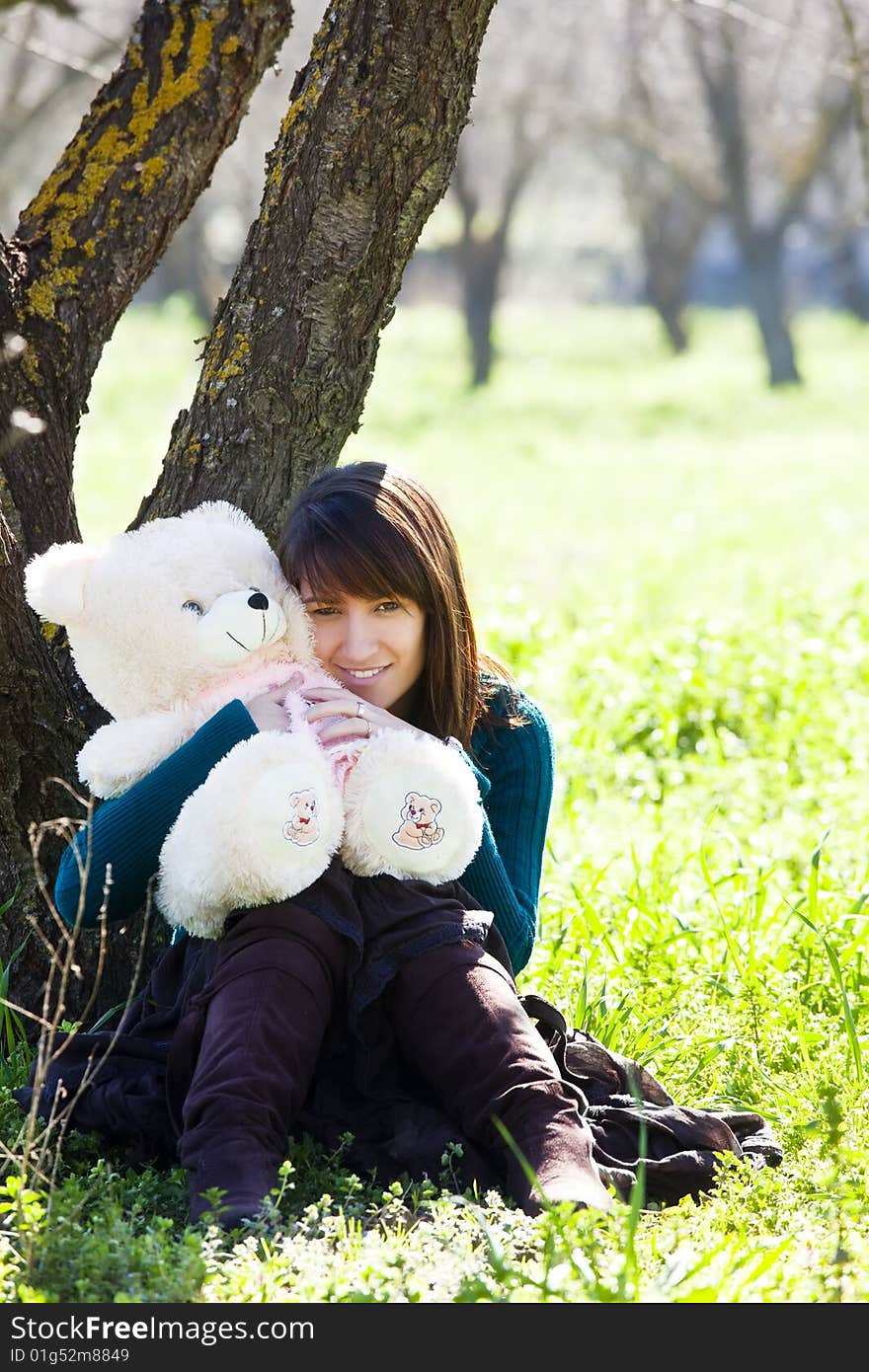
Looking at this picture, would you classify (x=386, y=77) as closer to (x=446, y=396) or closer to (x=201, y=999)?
(x=201, y=999)

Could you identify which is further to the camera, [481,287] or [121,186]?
[481,287]

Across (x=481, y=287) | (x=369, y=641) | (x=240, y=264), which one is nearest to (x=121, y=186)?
(x=240, y=264)

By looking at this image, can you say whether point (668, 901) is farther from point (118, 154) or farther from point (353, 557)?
point (118, 154)

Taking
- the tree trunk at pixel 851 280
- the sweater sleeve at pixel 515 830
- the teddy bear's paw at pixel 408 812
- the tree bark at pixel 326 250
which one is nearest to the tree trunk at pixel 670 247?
the tree trunk at pixel 851 280

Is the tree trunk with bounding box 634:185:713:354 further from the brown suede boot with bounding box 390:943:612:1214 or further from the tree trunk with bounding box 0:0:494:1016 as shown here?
the brown suede boot with bounding box 390:943:612:1214

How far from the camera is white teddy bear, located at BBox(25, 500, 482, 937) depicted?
263 centimetres

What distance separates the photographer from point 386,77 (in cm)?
331

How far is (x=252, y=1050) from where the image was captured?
8.25ft

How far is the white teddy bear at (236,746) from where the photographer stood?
8.63ft

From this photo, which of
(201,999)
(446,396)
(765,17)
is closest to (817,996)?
(201,999)

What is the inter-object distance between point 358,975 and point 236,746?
1.50 ft

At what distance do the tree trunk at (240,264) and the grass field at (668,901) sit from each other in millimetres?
1092

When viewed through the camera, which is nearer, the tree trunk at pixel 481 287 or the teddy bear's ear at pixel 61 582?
the teddy bear's ear at pixel 61 582

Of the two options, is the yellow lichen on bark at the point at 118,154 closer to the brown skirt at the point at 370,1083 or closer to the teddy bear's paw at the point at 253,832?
the teddy bear's paw at the point at 253,832
